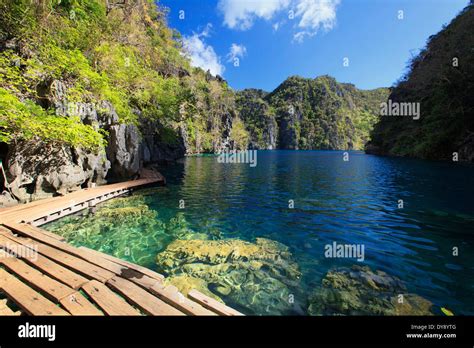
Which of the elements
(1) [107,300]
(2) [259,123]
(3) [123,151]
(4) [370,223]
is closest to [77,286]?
(1) [107,300]

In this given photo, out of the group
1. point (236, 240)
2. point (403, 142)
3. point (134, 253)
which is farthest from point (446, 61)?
point (134, 253)

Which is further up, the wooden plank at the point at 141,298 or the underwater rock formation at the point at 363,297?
the wooden plank at the point at 141,298

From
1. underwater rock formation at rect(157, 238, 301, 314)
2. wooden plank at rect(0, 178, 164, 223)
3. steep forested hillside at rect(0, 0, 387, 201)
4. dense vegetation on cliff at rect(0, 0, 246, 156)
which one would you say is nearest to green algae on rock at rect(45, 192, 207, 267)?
wooden plank at rect(0, 178, 164, 223)

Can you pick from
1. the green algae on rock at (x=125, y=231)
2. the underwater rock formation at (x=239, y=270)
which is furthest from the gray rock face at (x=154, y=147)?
the underwater rock formation at (x=239, y=270)

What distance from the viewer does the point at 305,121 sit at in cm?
17138

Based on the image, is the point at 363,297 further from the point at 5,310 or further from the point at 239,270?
the point at 5,310

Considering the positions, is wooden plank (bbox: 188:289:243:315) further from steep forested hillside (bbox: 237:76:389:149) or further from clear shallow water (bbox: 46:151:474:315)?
steep forested hillside (bbox: 237:76:389:149)

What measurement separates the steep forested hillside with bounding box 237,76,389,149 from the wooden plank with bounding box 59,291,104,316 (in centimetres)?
14149

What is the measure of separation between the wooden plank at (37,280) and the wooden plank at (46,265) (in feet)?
0.28

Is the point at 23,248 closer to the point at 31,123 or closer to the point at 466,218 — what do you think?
the point at 31,123

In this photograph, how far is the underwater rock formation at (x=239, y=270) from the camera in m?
4.80

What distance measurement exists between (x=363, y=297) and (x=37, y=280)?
22.1ft

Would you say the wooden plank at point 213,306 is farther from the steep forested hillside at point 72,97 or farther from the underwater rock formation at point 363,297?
→ the steep forested hillside at point 72,97

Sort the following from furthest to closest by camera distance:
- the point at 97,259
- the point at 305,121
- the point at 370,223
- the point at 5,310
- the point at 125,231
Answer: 1. the point at 305,121
2. the point at 370,223
3. the point at 125,231
4. the point at 97,259
5. the point at 5,310
